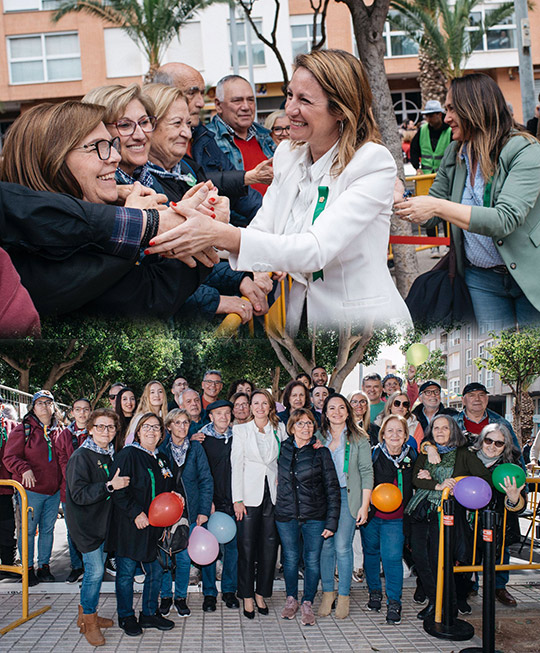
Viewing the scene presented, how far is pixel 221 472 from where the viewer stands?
4.95 metres

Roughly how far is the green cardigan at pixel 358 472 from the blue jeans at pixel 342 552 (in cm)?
6

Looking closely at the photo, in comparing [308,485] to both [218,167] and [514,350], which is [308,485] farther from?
[514,350]

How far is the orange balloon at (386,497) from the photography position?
15.2 feet

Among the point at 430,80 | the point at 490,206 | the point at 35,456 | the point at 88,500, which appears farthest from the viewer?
the point at 430,80

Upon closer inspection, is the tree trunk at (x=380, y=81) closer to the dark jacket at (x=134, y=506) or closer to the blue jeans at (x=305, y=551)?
the dark jacket at (x=134, y=506)

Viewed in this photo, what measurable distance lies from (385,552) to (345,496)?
1.55 ft

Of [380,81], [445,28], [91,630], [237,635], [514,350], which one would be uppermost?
[445,28]

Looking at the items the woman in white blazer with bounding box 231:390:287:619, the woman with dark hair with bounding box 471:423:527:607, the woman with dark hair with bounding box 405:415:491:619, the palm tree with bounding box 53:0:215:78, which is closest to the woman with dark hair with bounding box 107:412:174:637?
the woman in white blazer with bounding box 231:390:287:619

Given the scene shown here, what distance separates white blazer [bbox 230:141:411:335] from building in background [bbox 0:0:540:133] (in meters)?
21.3

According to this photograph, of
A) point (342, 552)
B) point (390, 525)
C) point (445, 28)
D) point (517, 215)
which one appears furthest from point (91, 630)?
point (445, 28)

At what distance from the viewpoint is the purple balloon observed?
439 cm

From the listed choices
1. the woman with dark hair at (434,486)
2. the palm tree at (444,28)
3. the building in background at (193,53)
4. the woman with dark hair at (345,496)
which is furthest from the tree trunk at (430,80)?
the woman with dark hair at (345,496)

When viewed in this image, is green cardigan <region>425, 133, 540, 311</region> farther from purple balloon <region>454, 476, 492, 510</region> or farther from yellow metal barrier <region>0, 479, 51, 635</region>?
yellow metal barrier <region>0, 479, 51, 635</region>

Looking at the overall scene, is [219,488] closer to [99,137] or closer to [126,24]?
[99,137]
